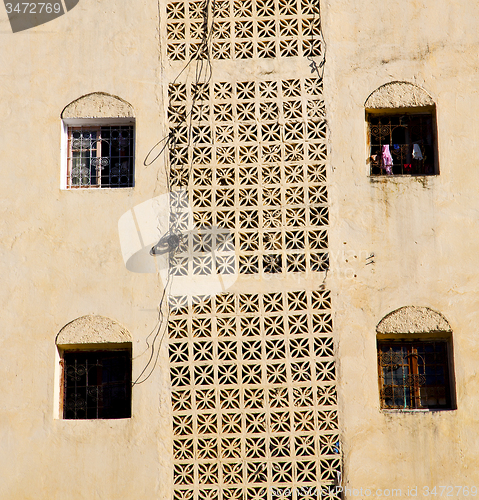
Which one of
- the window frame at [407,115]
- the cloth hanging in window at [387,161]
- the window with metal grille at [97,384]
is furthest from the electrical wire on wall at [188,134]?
the cloth hanging in window at [387,161]

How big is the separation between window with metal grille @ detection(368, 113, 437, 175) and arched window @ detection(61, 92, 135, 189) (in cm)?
261

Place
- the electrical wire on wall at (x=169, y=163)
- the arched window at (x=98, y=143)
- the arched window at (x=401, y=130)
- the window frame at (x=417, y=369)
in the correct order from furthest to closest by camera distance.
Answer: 1. the arched window at (x=98, y=143)
2. the arched window at (x=401, y=130)
3. the electrical wire on wall at (x=169, y=163)
4. the window frame at (x=417, y=369)

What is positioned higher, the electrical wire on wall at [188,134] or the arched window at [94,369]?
the electrical wire on wall at [188,134]

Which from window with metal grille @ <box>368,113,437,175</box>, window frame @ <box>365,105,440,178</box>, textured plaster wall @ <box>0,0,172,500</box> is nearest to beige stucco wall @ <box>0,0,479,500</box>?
textured plaster wall @ <box>0,0,172,500</box>

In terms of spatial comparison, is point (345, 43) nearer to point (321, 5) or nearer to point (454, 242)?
point (321, 5)

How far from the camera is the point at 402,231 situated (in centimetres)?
855

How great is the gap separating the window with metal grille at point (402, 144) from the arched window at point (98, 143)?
2611 mm

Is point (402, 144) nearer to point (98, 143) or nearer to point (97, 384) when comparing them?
point (98, 143)

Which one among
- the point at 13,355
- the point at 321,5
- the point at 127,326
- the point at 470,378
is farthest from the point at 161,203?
the point at 470,378

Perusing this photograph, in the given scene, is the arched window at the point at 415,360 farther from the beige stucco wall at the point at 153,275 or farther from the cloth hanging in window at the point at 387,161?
the cloth hanging in window at the point at 387,161

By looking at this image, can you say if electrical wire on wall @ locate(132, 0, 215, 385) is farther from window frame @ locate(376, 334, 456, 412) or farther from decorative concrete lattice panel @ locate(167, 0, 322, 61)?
A: window frame @ locate(376, 334, 456, 412)

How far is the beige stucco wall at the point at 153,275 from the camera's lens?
8.14 meters

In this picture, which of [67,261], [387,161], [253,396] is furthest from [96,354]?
[387,161]

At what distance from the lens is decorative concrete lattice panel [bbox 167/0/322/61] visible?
9023 mm
